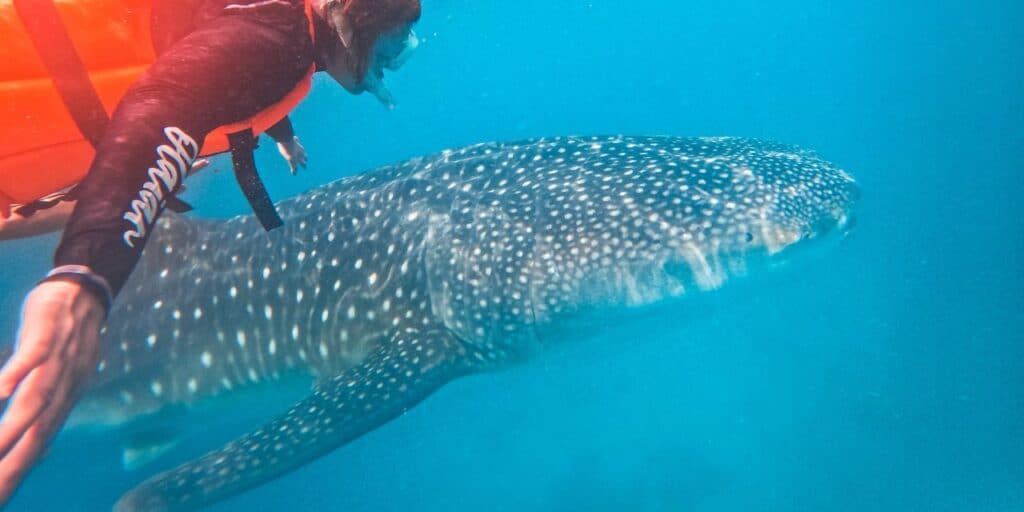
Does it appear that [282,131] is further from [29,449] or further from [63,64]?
[29,449]

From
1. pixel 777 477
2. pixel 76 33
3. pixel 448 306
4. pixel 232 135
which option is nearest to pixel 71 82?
pixel 76 33

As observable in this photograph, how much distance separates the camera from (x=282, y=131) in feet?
12.9

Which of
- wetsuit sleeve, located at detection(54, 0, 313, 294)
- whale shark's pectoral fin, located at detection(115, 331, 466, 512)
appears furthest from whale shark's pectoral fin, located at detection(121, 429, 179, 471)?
wetsuit sleeve, located at detection(54, 0, 313, 294)

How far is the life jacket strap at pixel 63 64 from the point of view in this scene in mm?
2307

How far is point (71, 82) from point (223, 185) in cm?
2888

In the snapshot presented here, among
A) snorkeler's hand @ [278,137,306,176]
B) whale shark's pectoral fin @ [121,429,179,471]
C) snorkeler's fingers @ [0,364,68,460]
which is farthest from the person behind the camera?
whale shark's pectoral fin @ [121,429,179,471]

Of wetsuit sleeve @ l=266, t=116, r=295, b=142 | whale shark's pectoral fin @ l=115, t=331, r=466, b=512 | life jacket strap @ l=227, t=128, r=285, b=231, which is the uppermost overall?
wetsuit sleeve @ l=266, t=116, r=295, b=142

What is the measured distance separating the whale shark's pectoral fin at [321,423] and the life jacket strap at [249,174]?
205 cm

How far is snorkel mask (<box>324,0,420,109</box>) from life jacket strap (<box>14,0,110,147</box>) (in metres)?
0.95

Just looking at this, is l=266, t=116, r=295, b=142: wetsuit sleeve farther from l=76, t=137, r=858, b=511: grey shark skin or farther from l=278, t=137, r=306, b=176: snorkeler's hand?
l=76, t=137, r=858, b=511: grey shark skin

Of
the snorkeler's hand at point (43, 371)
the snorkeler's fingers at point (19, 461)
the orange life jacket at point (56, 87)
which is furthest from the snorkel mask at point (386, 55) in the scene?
the snorkeler's fingers at point (19, 461)

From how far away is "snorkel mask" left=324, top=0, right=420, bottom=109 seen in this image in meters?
2.32

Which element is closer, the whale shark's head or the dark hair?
the dark hair

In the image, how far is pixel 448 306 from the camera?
4.73 m
